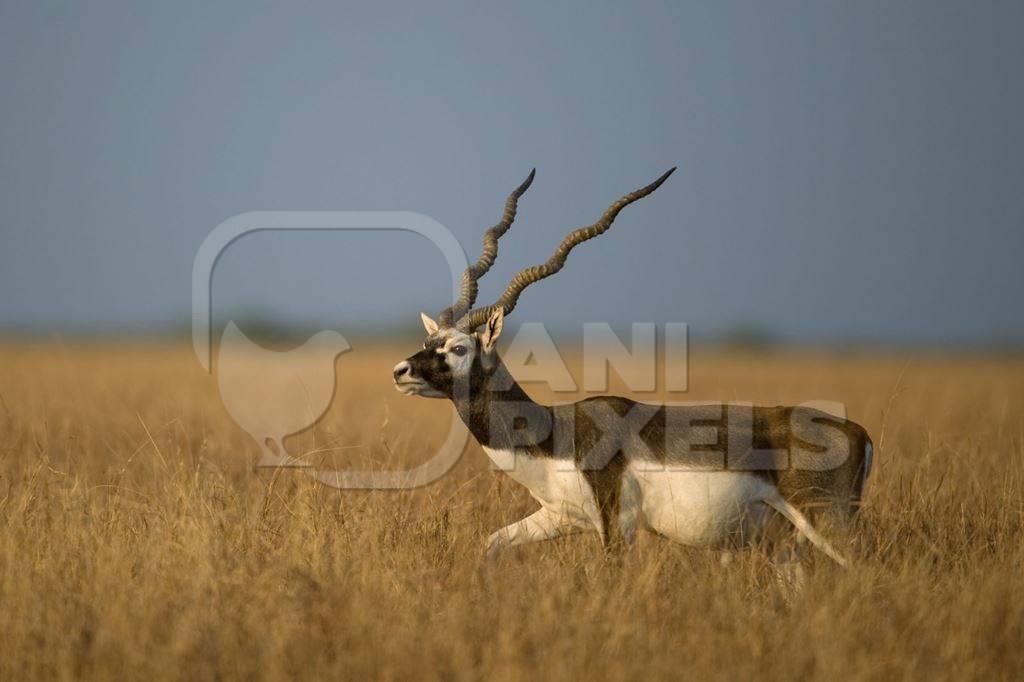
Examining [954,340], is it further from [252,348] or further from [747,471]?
[747,471]

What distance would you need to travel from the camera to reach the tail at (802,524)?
678cm

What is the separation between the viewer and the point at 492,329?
24.7ft

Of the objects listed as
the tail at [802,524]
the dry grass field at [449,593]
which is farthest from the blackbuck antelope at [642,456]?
the dry grass field at [449,593]

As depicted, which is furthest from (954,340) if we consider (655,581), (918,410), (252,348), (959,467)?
(655,581)

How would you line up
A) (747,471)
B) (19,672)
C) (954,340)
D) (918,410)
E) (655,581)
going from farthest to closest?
(954,340)
(918,410)
(747,471)
(655,581)
(19,672)

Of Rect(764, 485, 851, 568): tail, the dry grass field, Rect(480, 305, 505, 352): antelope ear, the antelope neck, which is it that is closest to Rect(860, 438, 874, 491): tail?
the dry grass field

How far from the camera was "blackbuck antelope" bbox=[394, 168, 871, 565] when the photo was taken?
23.1 ft

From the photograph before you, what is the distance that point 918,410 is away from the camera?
19844 millimetres

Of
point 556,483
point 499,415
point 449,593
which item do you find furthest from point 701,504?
point 449,593

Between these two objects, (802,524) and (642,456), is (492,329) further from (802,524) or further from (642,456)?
(802,524)

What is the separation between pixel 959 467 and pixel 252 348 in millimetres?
45944

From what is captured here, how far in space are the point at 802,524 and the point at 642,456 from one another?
3.79ft

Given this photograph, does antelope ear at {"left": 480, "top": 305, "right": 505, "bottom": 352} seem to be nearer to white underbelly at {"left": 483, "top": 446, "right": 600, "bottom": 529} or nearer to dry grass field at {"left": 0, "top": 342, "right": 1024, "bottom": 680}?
white underbelly at {"left": 483, "top": 446, "right": 600, "bottom": 529}

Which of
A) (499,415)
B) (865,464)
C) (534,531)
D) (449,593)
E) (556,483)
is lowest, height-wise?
(449,593)
